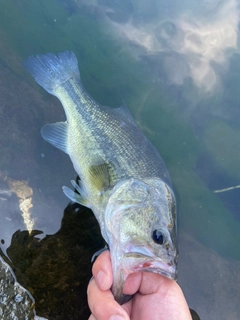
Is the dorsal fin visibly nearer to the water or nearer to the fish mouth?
the water

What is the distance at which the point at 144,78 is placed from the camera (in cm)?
364

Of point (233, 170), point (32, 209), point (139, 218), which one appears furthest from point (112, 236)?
point (233, 170)

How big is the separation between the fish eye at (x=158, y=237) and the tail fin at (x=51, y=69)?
Result: 1716mm

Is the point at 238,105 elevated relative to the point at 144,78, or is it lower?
lower

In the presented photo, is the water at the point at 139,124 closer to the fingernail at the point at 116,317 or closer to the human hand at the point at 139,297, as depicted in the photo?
the human hand at the point at 139,297

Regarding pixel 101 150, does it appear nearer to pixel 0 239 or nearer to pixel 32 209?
pixel 32 209

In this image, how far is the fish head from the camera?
1.91m

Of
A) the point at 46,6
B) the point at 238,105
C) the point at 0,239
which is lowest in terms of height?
the point at 0,239

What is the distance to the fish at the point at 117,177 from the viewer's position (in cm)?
198

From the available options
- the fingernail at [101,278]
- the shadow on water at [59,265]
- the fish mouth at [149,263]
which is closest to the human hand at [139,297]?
the fingernail at [101,278]

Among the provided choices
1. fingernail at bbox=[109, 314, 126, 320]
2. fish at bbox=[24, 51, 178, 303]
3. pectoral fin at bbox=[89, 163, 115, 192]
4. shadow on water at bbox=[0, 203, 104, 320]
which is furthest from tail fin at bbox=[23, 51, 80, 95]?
fingernail at bbox=[109, 314, 126, 320]

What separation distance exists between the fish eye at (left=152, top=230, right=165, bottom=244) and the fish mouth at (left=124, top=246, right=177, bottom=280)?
0.28ft

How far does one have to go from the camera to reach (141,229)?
6.75 feet

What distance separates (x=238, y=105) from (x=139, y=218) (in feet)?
7.46
